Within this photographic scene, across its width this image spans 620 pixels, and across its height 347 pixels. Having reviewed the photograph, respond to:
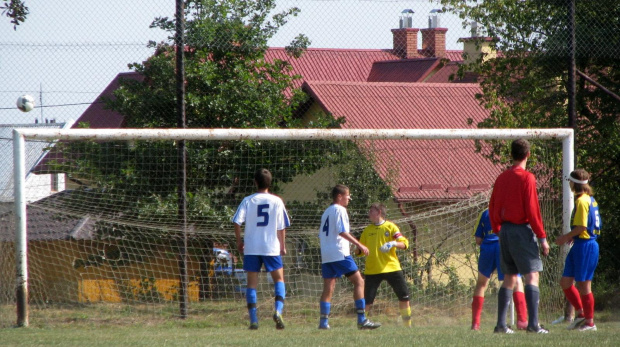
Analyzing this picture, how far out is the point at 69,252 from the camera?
8867 mm

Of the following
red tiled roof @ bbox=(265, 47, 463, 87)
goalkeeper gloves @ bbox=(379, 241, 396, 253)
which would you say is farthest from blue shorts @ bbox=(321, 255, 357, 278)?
red tiled roof @ bbox=(265, 47, 463, 87)

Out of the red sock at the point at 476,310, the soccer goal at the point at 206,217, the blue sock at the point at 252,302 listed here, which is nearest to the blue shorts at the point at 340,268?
the blue sock at the point at 252,302

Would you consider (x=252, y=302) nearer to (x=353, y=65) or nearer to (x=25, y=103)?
(x=25, y=103)

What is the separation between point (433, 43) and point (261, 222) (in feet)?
66.7

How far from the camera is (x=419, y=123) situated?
1606 cm

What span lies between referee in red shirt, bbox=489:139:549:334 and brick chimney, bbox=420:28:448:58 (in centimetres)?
2066

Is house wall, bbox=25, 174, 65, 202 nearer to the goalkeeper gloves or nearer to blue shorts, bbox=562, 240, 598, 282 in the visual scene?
the goalkeeper gloves

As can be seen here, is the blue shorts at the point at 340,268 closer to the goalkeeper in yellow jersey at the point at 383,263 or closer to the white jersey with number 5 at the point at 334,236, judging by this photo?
the white jersey with number 5 at the point at 334,236

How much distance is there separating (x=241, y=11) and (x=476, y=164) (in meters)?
4.22

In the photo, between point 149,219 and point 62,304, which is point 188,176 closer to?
point 149,219

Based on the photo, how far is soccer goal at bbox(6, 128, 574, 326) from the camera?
8.12 metres

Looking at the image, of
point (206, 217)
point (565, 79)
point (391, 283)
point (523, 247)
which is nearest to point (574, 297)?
point (523, 247)

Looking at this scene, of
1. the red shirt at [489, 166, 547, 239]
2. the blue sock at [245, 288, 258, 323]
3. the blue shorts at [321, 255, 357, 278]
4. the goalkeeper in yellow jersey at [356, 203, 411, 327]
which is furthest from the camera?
the goalkeeper in yellow jersey at [356, 203, 411, 327]

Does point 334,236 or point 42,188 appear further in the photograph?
point 42,188
